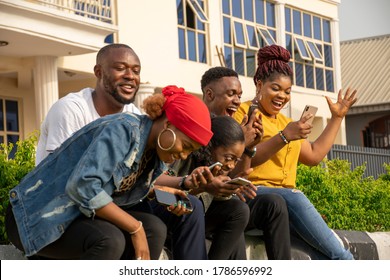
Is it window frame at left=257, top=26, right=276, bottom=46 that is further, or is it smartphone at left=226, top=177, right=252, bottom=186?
window frame at left=257, top=26, right=276, bottom=46

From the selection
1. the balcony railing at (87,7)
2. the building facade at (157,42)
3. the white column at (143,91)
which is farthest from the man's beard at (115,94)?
the white column at (143,91)

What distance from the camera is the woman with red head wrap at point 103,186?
414cm

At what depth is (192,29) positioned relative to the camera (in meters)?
20.7

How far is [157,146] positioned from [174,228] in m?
0.62

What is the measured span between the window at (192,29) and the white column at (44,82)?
4349mm

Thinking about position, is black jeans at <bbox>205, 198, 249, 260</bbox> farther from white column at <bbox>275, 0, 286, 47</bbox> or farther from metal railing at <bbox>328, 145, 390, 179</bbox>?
white column at <bbox>275, 0, 286, 47</bbox>

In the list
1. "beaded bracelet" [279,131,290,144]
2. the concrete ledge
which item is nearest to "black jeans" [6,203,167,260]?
the concrete ledge

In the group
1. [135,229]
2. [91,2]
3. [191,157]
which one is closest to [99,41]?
[91,2]

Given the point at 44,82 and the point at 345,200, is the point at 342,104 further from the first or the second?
the point at 44,82

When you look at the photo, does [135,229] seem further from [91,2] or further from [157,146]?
[91,2]

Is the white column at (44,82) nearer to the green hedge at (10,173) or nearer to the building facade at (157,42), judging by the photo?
the building facade at (157,42)

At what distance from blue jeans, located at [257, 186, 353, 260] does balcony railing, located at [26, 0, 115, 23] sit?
979cm

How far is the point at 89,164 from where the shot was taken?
4.13 metres

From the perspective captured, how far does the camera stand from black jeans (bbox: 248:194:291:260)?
5418mm
